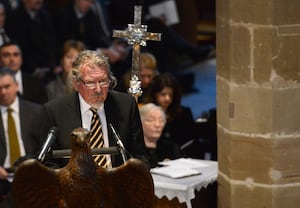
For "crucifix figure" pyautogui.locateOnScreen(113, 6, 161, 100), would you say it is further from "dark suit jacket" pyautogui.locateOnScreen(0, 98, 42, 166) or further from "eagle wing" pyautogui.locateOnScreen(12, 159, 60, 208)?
"dark suit jacket" pyautogui.locateOnScreen(0, 98, 42, 166)

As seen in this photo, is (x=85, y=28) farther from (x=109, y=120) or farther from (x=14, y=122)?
(x=109, y=120)

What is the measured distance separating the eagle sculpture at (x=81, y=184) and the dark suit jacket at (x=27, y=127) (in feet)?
10.8

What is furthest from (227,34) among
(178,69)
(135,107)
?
(178,69)

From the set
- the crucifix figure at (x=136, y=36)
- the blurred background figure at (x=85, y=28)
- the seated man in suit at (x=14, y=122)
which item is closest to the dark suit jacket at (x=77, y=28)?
the blurred background figure at (x=85, y=28)

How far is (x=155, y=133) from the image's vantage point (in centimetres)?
830

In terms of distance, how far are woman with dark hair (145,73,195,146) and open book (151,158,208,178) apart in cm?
161

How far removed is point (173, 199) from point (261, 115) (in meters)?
0.92

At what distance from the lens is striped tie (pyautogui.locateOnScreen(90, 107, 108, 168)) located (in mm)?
6219

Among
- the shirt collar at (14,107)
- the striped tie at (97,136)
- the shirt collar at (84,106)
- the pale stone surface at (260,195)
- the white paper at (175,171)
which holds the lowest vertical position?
the pale stone surface at (260,195)

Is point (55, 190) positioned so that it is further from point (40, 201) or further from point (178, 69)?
point (178, 69)

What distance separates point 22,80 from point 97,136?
4.18m

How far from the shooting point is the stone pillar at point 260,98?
6.63 m

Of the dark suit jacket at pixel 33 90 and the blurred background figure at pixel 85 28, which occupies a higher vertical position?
the blurred background figure at pixel 85 28

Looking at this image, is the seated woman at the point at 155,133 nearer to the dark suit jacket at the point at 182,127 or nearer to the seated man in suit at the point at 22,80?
the dark suit jacket at the point at 182,127
